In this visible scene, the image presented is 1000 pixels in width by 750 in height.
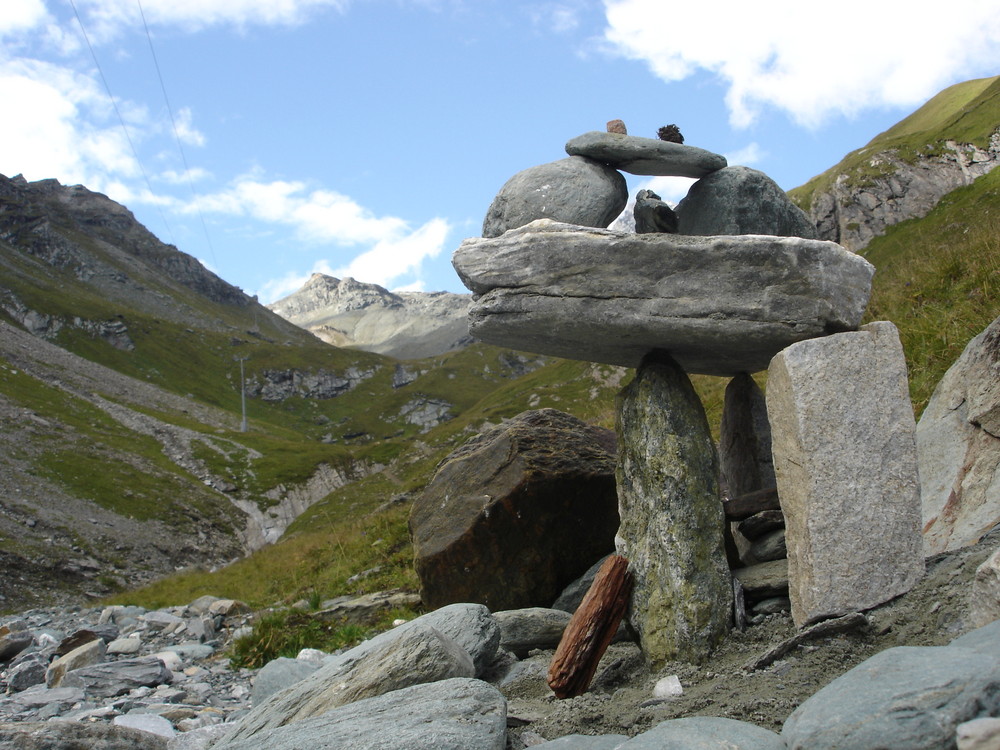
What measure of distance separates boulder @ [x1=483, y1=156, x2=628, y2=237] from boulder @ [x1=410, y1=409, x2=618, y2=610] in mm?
3393

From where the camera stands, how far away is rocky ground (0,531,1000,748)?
6.04m

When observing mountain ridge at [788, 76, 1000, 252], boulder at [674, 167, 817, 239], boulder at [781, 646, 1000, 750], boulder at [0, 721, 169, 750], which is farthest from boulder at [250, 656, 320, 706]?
mountain ridge at [788, 76, 1000, 252]

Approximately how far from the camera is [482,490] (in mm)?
10602

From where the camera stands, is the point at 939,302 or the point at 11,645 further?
the point at 11,645

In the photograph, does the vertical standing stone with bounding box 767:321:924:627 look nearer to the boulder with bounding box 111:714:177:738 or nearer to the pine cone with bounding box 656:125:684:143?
the pine cone with bounding box 656:125:684:143

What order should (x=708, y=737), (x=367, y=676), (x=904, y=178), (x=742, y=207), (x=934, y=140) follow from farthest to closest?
(x=934, y=140) < (x=904, y=178) < (x=742, y=207) < (x=367, y=676) < (x=708, y=737)

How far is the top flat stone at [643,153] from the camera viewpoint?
29.2 ft

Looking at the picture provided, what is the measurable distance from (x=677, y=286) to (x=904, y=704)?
4.66 metres

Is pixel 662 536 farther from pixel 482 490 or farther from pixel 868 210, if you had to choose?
pixel 868 210

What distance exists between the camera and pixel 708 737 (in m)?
4.82

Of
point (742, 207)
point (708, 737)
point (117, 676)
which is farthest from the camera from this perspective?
point (117, 676)

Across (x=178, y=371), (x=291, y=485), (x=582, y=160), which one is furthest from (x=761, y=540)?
(x=178, y=371)

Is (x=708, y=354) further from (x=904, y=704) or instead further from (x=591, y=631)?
(x=904, y=704)

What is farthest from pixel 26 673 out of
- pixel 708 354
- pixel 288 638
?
pixel 708 354
